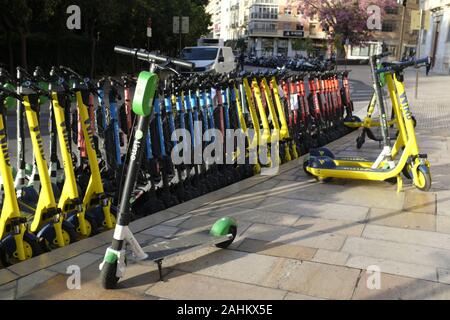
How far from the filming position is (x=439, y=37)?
3666 cm

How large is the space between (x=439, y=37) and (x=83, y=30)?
25.4 meters

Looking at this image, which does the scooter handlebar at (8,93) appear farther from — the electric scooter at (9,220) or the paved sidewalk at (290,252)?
the paved sidewalk at (290,252)

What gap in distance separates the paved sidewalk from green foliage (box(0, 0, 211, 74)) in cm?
1090

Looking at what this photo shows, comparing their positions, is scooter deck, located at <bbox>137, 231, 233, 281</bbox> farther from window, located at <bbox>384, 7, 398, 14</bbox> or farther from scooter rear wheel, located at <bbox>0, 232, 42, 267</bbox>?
window, located at <bbox>384, 7, 398, 14</bbox>

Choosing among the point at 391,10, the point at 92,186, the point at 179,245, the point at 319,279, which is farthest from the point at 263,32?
the point at 319,279

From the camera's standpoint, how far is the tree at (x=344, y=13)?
50594 millimetres

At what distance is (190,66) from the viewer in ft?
10.4

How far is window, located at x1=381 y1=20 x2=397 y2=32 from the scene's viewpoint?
219ft

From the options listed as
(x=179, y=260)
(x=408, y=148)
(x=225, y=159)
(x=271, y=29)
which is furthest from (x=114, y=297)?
(x=271, y=29)

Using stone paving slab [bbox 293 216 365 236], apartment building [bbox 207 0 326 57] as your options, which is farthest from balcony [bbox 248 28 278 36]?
stone paving slab [bbox 293 216 365 236]

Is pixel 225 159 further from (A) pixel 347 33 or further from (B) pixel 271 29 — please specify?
(B) pixel 271 29

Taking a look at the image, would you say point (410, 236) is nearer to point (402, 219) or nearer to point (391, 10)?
point (402, 219)

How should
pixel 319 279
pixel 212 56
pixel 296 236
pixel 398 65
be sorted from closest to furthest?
1. pixel 319 279
2. pixel 296 236
3. pixel 398 65
4. pixel 212 56
